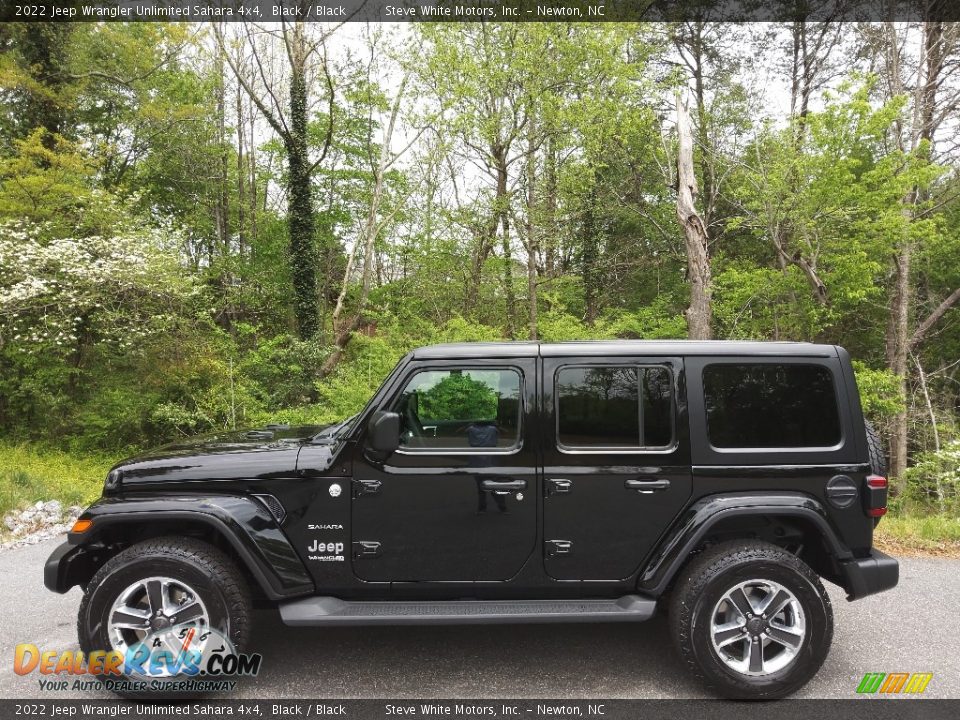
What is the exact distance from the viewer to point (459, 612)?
3002 millimetres

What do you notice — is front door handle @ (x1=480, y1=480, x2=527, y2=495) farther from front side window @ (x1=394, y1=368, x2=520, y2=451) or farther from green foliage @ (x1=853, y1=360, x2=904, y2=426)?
green foliage @ (x1=853, y1=360, x2=904, y2=426)

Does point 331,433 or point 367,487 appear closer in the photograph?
point 367,487

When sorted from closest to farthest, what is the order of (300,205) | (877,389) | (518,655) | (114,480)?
(114,480)
(518,655)
(877,389)
(300,205)

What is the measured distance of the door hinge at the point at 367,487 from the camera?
309 centimetres

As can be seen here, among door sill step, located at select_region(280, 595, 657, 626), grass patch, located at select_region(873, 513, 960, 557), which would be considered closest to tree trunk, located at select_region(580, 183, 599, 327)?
grass patch, located at select_region(873, 513, 960, 557)

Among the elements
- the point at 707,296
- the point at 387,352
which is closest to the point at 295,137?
the point at 387,352

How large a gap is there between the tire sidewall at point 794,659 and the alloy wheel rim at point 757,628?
0.9 inches

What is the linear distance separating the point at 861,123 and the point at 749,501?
10.4m

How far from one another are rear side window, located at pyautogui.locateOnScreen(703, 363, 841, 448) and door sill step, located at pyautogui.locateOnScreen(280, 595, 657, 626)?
3.41 ft

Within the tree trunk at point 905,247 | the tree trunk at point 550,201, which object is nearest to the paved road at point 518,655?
the tree trunk at point 905,247

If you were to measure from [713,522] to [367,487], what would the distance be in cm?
188

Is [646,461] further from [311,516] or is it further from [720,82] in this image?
[720,82]

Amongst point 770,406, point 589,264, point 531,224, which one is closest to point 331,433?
point 770,406

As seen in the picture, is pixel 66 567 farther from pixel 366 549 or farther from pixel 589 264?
pixel 589 264
